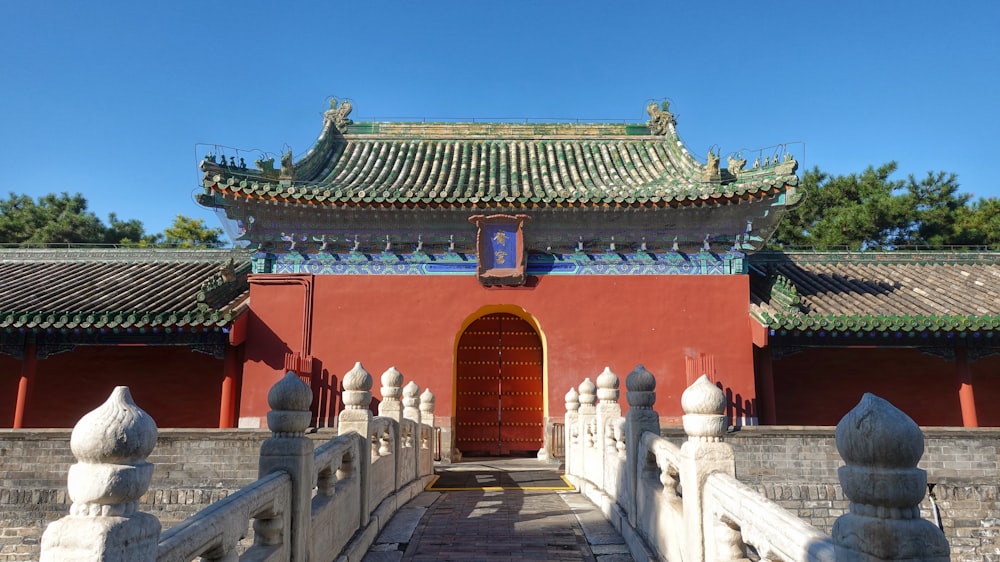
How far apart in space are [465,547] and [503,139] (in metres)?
10.2

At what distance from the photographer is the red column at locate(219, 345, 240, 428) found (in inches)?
410

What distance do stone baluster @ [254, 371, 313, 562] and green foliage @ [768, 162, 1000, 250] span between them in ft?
69.9

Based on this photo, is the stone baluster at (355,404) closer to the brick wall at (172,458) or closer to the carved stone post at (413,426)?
the carved stone post at (413,426)

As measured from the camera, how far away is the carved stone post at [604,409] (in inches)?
271

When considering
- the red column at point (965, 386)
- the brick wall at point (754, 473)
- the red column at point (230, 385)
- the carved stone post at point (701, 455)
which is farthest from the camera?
the red column at point (230, 385)

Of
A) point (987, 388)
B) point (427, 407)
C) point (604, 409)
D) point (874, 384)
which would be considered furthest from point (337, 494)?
point (987, 388)

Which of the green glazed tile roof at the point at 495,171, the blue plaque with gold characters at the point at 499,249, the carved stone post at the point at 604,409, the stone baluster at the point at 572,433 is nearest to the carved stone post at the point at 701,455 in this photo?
the carved stone post at the point at 604,409

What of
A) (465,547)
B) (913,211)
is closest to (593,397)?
(465,547)

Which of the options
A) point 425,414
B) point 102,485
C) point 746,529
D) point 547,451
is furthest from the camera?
point 547,451

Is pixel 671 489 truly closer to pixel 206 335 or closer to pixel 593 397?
pixel 593 397

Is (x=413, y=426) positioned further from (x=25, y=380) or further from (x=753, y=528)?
(x=25, y=380)

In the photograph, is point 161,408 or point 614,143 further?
point 614,143

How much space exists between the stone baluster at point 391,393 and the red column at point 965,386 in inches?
357

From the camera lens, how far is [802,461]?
8.24m
